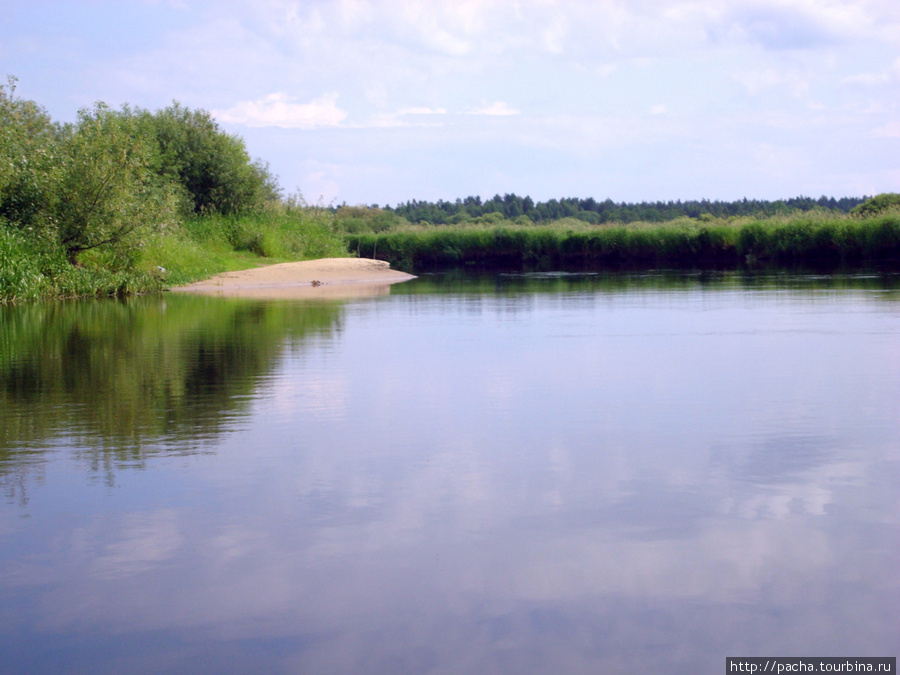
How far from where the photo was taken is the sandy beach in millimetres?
23250

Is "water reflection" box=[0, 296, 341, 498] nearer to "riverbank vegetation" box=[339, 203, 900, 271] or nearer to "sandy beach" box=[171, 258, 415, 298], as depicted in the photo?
"sandy beach" box=[171, 258, 415, 298]

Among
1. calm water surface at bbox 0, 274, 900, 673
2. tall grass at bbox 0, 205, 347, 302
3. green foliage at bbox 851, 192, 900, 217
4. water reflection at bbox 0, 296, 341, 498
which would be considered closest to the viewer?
calm water surface at bbox 0, 274, 900, 673

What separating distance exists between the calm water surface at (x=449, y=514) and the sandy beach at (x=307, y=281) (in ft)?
47.5

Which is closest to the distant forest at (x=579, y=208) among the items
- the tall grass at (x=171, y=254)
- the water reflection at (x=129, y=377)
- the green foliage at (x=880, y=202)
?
the green foliage at (x=880, y=202)

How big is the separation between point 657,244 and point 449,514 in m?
44.2

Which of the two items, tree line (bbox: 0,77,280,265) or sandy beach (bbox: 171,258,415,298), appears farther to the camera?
sandy beach (bbox: 171,258,415,298)

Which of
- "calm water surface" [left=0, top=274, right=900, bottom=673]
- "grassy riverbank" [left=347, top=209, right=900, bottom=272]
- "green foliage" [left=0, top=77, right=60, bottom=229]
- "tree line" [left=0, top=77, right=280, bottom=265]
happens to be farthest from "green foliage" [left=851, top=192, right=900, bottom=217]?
"calm water surface" [left=0, top=274, right=900, bottom=673]

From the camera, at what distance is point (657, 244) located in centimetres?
4644

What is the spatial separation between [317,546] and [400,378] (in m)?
Result: 4.40

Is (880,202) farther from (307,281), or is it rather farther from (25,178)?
(25,178)

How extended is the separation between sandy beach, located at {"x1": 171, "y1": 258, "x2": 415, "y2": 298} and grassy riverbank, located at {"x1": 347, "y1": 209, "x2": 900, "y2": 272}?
12.9m

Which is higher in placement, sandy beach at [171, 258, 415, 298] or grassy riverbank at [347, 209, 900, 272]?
grassy riverbank at [347, 209, 900, 272]

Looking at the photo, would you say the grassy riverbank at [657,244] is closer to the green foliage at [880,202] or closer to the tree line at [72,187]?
the green foliage at [880,202]

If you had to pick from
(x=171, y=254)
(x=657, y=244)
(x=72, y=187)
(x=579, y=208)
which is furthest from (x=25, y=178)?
(x=579, y=208)
